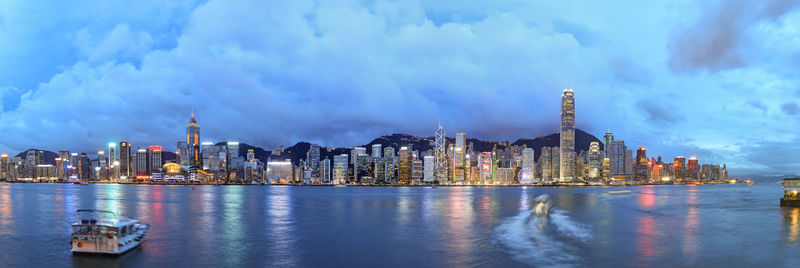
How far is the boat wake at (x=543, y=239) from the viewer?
144 ft

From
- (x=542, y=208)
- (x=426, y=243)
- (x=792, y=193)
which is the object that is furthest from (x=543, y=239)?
(x=792, y=193)

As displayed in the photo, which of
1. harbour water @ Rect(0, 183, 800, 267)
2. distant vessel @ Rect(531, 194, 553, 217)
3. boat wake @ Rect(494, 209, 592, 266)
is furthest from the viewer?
distant vessel @ Rect(531, 194, 553, 217)

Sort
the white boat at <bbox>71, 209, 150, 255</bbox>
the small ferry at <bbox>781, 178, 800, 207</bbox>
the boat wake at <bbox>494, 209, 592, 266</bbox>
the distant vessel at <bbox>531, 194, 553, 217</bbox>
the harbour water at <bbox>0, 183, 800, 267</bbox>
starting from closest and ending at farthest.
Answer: the white boat at <bbox>71, 209, 150, 255</bbox>
the harbour water at <bbox>0, 183, 800, 267</bbox>
the boat wake at <bbox>494, 209, 592, 266</bbox>
the distant vessel at <bbox>531, 194, 553, 217</bbox>
the small ferry at <bbox>781, 178, 800, 207</bbox>

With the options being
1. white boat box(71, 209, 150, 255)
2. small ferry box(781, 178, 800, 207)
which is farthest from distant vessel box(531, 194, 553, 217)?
white boat box(71, 209, 150, 255)

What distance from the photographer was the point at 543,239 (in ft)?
185

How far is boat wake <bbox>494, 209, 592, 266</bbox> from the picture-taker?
144 ft

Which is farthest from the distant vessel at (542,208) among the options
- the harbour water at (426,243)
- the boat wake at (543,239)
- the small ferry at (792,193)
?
the small ferry at (792,193)

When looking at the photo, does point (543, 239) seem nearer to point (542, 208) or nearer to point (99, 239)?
point (542, 208)

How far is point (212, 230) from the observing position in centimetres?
6444

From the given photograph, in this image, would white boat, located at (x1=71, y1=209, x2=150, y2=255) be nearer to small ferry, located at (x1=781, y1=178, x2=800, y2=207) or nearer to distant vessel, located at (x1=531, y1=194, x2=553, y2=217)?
distant vessel, located at (x1=531, y1=194, x2=553, y2=217)

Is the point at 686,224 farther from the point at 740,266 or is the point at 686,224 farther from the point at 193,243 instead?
the point at 193,243

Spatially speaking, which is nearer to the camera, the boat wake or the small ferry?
the boat wake

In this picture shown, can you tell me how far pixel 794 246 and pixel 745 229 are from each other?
17.3 m

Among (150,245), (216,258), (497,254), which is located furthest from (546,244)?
(150,245)
